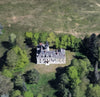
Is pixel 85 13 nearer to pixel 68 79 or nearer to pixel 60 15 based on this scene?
pixel 60 15

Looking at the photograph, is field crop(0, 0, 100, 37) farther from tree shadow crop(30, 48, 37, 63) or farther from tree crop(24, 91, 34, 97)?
tree crop(24, 91, 34, 97)

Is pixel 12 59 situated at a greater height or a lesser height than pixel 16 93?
greater

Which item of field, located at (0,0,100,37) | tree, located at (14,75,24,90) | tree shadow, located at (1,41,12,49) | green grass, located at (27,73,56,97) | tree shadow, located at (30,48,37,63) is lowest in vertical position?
green grass, located at (27,73,56,97)

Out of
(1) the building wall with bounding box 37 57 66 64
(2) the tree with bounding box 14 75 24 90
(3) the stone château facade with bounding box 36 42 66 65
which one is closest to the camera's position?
(2) the tree with bounding box 14 75 24 90

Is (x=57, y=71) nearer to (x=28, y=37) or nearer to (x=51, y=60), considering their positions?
(x=51, y=60)

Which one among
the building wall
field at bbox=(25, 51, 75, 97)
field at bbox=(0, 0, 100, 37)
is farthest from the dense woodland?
field at bbox=(0, 0, 100, 37)

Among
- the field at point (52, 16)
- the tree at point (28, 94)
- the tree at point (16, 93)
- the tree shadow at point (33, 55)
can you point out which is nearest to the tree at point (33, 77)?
the tree at point (28, 94)

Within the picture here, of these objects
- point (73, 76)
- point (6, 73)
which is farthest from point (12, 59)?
point (73, 76)

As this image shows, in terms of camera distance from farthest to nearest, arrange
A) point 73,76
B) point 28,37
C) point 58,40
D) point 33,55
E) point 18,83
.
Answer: point 28,37, point 58,40, point 33,55, point 73,76, point 18,83
